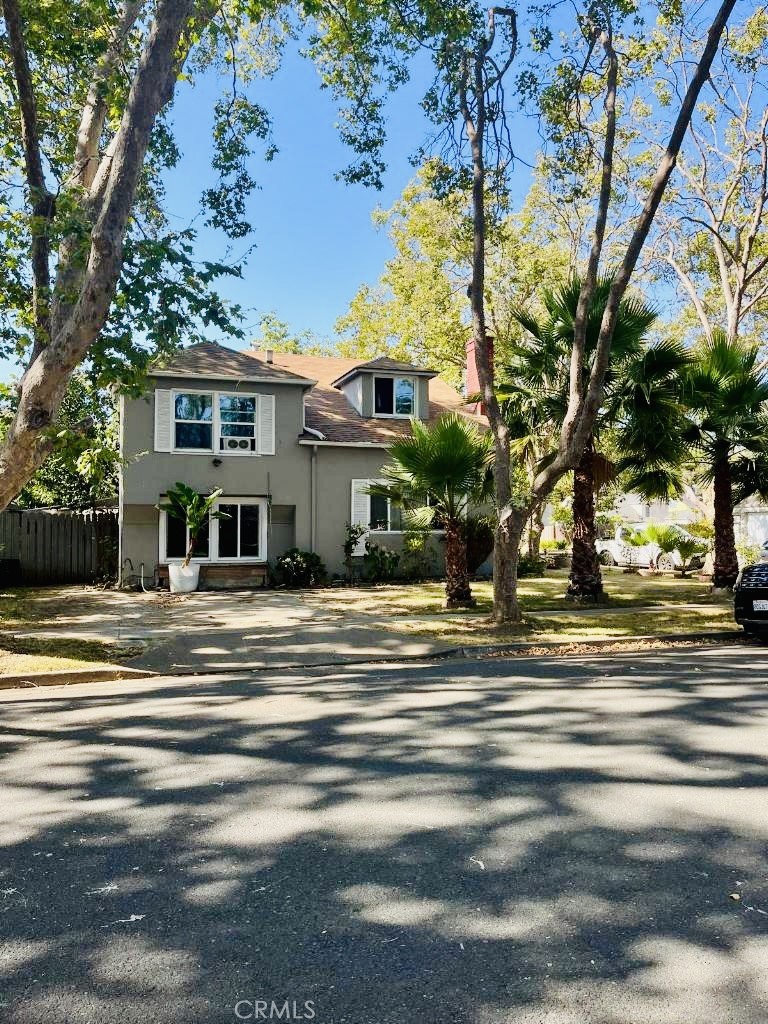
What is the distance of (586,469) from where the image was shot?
16.0m

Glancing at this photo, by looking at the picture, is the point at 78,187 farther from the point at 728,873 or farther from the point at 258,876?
the point at 728,873

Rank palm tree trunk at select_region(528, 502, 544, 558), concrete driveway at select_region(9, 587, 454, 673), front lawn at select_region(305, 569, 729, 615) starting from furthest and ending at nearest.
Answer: palm tree trunk at select_region(528, 502, 544, 558) < front lawn at select_region(305, 569, 729, 615) < concrete driveway at select_region(9, 587, 454, 673)

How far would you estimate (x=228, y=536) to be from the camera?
2172cm

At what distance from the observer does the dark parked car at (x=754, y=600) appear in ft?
38.0

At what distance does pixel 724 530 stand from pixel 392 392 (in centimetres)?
1110

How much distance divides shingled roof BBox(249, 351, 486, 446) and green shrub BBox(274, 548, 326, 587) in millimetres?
3439

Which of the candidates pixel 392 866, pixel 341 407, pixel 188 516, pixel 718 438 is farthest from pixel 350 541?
pixel 392 866

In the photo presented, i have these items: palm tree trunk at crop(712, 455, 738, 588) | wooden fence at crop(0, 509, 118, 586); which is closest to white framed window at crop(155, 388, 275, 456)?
wooden fence at crop(0, 509, 118, 586)

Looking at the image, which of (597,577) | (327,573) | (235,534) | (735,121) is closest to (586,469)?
(597,577)

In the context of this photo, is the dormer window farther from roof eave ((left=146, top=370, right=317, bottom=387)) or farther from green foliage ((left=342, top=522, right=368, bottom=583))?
green foliage ((left=342, top=522, right=368, bottom=583))

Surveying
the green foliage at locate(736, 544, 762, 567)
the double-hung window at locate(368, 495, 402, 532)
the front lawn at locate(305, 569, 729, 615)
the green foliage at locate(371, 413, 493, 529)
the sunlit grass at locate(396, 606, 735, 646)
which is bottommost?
the sunlit grass at locate(396, 606, 735, 646)

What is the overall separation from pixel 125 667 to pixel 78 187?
7148 millimetres

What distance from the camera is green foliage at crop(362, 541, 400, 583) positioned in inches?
875

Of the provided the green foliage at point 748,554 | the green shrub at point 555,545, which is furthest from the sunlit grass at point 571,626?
the green shrub at point 555,545
